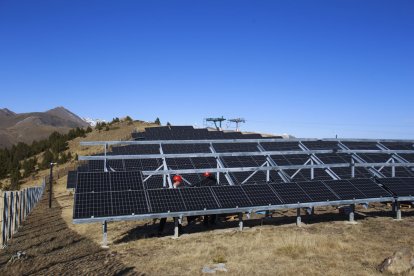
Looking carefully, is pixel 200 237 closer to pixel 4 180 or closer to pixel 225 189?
pixel 225 189

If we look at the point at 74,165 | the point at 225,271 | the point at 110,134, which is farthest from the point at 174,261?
the point at 110,134

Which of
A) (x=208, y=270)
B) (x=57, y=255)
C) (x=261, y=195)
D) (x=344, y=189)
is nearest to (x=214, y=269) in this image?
(x=208, y=270)

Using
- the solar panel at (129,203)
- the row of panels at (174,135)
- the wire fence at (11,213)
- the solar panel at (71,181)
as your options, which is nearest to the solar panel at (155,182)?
the solar panel at (129,203)

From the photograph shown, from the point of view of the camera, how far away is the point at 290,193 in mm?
17234

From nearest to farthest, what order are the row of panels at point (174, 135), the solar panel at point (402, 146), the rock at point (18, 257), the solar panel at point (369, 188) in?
the rock at point (18, 257) < the solar panel at point (369, 188) < the solar panel at point (402, 146) < the row of panels at point (174, 135)

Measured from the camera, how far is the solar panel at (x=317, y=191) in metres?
17.3

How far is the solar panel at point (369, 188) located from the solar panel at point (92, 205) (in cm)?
1188

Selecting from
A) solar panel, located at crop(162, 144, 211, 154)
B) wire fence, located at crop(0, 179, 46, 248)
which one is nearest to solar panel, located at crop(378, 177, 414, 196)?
solar panel, located at crop(162, 144, 211, 154)

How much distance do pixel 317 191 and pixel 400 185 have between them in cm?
509

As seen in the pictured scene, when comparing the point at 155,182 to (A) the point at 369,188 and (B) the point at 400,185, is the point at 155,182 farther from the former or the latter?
(B) the point at 400,185

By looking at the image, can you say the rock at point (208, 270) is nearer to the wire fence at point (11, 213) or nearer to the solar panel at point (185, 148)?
the wire fence at point (11, 213)

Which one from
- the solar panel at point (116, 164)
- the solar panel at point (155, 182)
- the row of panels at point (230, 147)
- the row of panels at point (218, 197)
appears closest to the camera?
the row of panels at point (218, 197)

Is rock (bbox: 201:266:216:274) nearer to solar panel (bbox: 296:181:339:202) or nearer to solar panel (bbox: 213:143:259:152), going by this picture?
solar panel (bbox: 296:181:339:202)

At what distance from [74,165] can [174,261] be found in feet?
142
